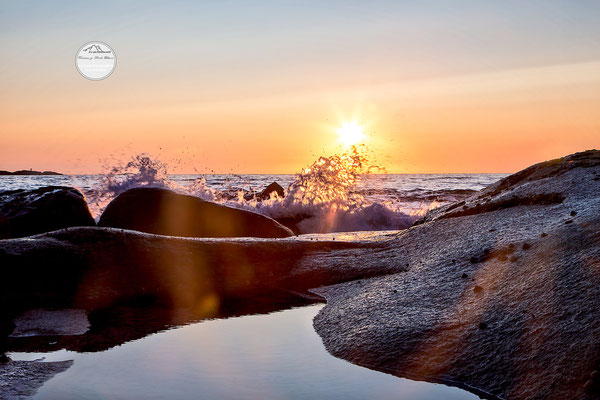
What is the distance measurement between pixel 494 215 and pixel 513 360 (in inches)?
115

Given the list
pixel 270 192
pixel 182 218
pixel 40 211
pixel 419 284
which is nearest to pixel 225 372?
pixel 419 284

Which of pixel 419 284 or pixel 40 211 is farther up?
pixel 40 211

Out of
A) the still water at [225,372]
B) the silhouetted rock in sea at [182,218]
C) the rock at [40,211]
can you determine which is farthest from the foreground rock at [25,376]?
the rock at [40,211]

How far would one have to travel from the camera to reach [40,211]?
10.2m

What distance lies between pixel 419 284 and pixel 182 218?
6.72 m

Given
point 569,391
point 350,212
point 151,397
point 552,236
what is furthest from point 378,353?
point 350,212

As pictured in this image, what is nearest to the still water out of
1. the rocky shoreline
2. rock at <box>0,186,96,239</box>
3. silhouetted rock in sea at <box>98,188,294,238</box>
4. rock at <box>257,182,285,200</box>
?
the rocky shoreline

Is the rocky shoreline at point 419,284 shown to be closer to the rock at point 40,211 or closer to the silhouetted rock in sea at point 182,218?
the silhouetted rock in sea at point 182,218

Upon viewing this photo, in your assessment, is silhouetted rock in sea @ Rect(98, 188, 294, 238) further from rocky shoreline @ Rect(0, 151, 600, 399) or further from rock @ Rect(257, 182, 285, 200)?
rock @ Rect(257, 182, 285, 200)

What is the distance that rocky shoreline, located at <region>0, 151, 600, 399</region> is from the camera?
2945 mm

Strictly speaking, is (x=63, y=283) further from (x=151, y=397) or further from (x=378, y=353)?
(x=378, y=353)

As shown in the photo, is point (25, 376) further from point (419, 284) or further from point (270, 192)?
point (270, 192)

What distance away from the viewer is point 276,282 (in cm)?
554

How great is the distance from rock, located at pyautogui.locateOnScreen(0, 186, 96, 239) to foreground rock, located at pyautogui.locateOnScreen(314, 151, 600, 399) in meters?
6.87
